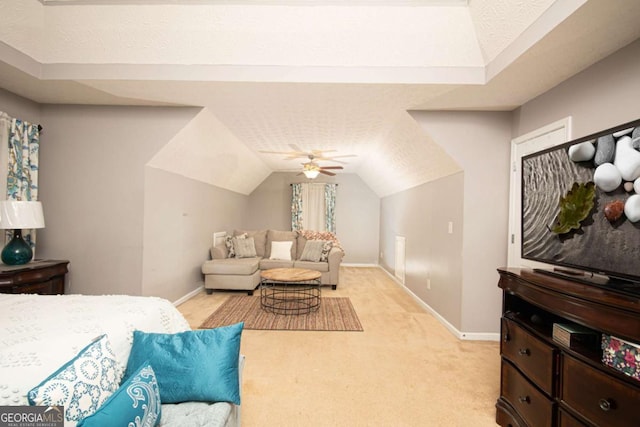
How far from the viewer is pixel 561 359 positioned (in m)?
1.42

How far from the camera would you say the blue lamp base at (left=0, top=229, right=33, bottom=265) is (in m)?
2.65

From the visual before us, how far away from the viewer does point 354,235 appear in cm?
764

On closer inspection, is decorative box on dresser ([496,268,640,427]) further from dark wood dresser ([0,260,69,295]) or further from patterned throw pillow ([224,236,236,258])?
patterned throw pillow ([224,236,236,258])

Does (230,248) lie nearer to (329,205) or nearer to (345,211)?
(329,205)

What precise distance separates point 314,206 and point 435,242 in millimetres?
4048

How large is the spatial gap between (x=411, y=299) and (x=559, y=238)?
3.14 metres

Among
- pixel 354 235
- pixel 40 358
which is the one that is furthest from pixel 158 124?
pixel 354 235

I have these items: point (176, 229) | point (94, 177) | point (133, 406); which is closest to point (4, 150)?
point (94, 177)

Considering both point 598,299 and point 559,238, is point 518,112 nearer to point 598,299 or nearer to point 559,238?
point 559,238

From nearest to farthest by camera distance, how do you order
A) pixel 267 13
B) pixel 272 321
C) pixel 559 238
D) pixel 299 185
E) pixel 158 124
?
pixel 559 238 < pixel 267 13 < pixel 158 124 < pixel 272 321 < pixel 299 185

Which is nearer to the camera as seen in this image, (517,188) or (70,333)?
(70,333)

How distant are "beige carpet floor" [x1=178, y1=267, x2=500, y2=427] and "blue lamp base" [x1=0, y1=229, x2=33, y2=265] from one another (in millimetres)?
1663

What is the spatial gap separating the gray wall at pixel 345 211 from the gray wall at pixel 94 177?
4.43m

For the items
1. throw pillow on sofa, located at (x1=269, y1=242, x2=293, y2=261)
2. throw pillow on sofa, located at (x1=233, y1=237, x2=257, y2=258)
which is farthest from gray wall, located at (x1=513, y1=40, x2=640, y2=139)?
throw pillow on sofa, located at (x1=233, y1=237, x2=257, y2=258)
